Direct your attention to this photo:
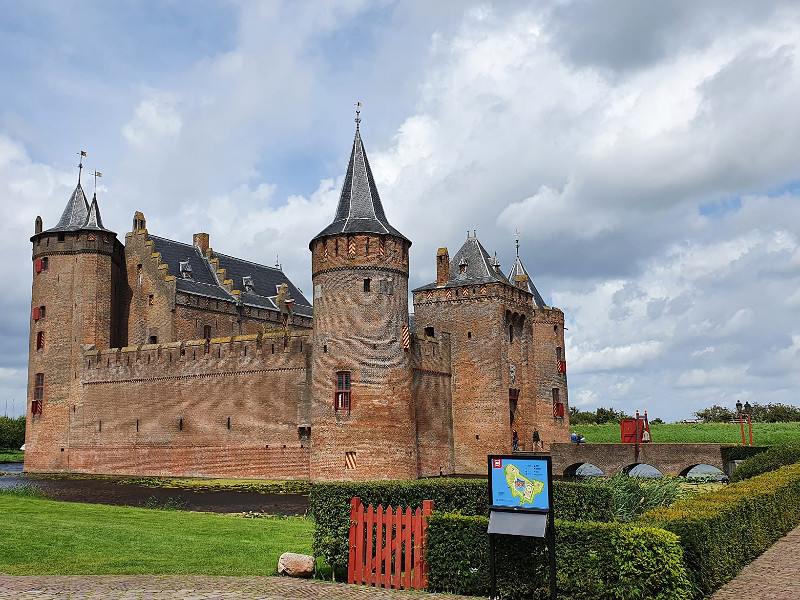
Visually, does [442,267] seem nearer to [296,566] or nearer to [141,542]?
[141,542]

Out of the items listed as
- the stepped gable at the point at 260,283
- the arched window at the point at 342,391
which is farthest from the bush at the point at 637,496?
the stepped gable at the point at 260,283

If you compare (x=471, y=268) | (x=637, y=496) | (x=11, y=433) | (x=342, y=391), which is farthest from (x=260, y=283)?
(x=637, y=496)

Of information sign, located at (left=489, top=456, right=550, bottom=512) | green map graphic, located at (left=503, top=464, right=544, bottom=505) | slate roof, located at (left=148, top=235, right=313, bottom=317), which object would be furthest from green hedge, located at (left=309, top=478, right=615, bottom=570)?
slate roof, located at (left=148, top=235, right=313, bottom=317)

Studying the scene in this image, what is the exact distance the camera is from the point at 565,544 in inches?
324

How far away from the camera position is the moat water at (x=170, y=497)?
2108cm

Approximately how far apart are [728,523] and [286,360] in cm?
2321

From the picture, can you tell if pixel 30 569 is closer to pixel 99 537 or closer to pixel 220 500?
pixel 99 537

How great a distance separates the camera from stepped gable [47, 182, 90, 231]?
125ft

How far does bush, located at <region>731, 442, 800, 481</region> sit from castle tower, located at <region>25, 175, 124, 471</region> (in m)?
29.2

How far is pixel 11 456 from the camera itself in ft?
181

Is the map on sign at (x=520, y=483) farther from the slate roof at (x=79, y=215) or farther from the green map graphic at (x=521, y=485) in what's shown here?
the slate roof at (x=79, y=215)

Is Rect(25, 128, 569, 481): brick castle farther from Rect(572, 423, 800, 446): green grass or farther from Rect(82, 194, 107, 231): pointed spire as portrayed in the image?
Rect(572, 423, 800, 446): green grass

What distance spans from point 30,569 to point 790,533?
38.6 ft

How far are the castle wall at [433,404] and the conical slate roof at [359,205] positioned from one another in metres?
5.21
